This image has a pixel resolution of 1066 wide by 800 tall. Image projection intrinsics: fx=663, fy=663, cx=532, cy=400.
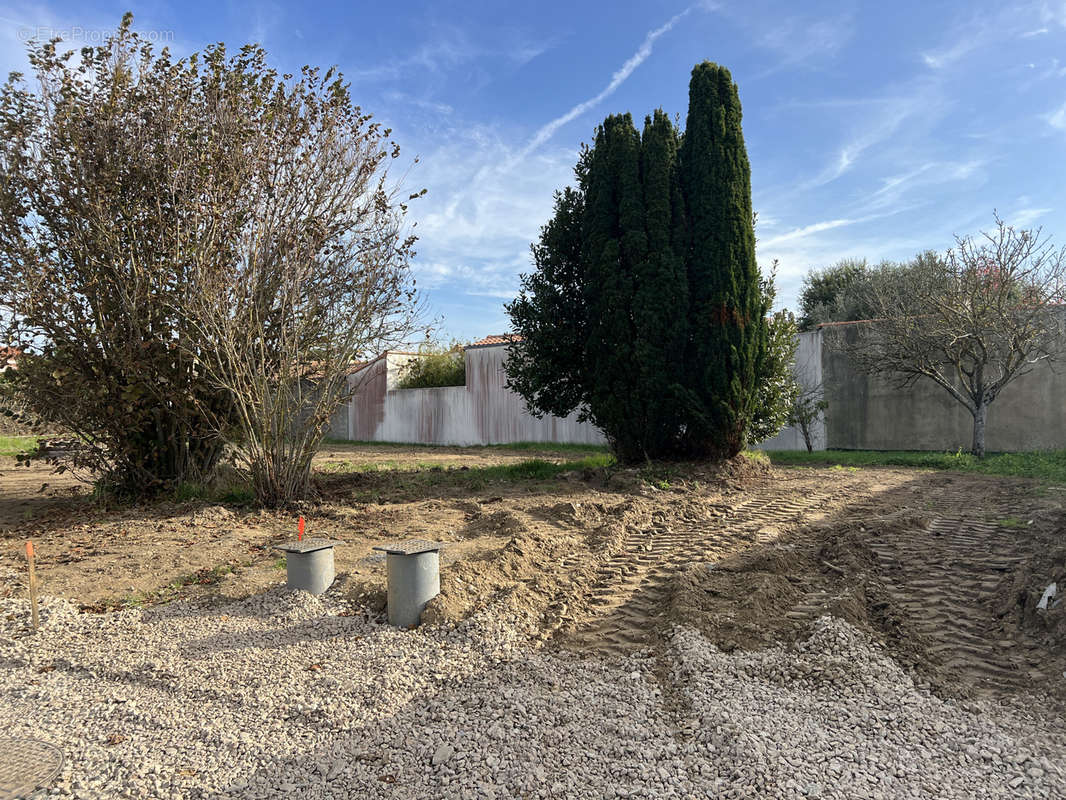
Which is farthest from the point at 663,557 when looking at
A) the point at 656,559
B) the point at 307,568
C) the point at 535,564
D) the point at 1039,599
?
the point at 307,568

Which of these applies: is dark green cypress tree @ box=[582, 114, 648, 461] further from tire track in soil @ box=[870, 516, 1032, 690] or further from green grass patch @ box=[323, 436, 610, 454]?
green grass patch @ box=[323, 436, 610, 454]

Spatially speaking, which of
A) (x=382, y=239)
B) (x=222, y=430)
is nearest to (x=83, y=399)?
(x=222, y=430)

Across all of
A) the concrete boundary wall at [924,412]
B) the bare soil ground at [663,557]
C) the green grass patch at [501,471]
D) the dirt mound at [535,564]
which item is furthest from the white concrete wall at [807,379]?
the dirt mound at [535,564]

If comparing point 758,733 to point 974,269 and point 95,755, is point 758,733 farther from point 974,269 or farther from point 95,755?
point 974,269

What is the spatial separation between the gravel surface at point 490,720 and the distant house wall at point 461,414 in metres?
13.6

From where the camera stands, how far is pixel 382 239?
765 centimetres

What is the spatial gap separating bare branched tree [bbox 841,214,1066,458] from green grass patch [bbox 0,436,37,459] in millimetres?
18864

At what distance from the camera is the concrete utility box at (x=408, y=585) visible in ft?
12.7

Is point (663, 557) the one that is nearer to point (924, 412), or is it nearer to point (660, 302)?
point (660, 302)

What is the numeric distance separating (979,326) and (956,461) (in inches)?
109

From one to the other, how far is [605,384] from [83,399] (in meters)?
6.43

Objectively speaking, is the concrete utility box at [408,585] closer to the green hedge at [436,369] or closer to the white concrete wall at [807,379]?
the white concrete wall at [807,379]

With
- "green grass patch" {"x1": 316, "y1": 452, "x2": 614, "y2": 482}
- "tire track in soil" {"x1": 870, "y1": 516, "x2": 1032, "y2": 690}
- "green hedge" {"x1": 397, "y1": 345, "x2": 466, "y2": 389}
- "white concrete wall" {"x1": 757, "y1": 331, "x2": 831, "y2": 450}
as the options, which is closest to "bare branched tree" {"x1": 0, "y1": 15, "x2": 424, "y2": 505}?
"green grass patch" {"x1": 316, "y1": 452, "x2": 614, "y2": 482}

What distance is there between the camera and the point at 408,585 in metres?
3.88
